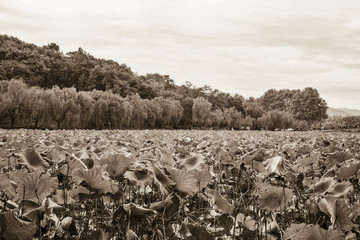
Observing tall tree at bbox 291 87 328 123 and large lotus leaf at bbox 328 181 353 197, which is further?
tall tree at bbox 291 87 328 123

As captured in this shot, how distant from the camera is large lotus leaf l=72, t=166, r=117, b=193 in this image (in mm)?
1998

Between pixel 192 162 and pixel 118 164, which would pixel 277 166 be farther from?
pixel 118 164

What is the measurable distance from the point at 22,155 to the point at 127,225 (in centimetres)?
107

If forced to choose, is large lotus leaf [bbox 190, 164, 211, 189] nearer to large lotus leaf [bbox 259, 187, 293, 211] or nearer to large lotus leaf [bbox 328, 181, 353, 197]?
large lotus leaf [bbox 259, 187, 293, 211]

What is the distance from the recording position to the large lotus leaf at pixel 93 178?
200 cm

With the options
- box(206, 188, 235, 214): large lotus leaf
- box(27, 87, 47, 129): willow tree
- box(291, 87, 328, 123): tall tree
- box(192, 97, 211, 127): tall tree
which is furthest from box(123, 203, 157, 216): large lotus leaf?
box(291, 87, 328, 123): tall tree

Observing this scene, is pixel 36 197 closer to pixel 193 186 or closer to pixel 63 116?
pixel 193 186

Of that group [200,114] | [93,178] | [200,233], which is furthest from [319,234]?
[200,114]

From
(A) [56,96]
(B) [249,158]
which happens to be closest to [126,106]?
(A) [56,96]

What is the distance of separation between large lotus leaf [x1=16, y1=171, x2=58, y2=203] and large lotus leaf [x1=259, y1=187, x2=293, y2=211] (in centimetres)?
119

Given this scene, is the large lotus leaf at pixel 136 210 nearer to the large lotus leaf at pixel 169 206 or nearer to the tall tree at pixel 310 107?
the large lotus leaf at pixel 169 206

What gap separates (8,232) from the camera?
161 cm

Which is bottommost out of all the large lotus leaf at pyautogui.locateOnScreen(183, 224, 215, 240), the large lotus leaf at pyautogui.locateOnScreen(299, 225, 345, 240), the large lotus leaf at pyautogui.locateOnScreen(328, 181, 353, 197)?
the large lotus leaf at pyautogui.locateOnScreen(183, 224, 215, 240)

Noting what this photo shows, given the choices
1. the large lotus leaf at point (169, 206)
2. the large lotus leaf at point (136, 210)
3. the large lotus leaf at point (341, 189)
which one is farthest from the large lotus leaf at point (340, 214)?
the large lotus leaf at point (136, 210)
